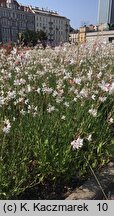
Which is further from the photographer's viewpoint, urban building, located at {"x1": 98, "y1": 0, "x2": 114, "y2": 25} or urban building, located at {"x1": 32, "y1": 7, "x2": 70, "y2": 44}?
urban building, located at {"x1": 32, "y1": 7, "x2": 70, "y2": 44}

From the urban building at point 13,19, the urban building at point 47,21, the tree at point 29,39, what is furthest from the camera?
the urban building at point 47,21

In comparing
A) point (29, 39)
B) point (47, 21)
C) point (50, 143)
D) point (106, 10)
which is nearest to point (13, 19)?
point (47, 21)

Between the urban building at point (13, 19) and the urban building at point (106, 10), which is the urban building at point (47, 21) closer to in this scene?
the urban building at point (13, 19)

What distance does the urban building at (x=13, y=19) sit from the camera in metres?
97.4

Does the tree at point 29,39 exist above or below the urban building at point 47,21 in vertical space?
below

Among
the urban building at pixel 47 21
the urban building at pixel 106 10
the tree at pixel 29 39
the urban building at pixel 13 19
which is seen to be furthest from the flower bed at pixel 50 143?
the urban building at pixel 47 21

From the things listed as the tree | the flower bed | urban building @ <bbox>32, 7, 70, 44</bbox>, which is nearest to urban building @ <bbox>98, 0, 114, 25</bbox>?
urban building @ <bbox>32, 7, 70, 44</bbox>

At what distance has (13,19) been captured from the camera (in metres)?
101

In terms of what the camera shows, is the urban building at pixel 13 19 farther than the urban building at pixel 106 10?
Yes

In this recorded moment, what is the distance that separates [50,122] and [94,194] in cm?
87

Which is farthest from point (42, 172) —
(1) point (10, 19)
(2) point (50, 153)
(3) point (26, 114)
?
(1) point (10, 19)

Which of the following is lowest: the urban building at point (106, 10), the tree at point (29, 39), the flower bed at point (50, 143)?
the flower bed at point (50, 143)

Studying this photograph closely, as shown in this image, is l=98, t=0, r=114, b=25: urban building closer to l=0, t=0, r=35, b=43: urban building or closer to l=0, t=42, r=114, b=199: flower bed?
l=0, t=0, r=35, b=43: urban building

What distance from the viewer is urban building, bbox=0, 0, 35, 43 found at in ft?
320
